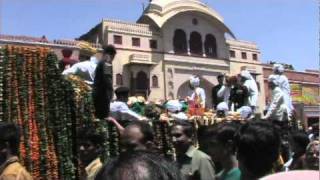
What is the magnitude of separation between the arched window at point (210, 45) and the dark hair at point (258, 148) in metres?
33.0

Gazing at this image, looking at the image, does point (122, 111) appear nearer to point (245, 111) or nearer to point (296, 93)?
point (245, 111)

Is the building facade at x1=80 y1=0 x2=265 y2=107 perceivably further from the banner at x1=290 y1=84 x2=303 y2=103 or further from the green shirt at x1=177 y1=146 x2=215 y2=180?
the green shirt at x1=177 y1=146 x2=215 y2=180

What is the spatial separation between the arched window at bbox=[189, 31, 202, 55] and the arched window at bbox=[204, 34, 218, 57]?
578 millimetres

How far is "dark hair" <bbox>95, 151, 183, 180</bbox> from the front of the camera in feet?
4.25

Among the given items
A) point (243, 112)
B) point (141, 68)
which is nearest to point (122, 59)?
point (141, 68)

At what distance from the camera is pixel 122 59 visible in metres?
31.4

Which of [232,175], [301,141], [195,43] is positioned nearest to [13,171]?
[232,175]

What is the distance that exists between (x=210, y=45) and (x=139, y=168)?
35.0 metres

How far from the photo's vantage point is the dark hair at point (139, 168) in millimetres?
1294

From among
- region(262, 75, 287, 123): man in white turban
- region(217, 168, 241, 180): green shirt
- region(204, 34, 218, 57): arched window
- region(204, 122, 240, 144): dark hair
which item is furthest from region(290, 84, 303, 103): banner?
region(217, 168, 241, 180): green shirt

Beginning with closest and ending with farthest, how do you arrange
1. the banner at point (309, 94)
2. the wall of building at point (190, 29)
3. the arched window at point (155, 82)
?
the arched window at point (155, 82), the wall of building at point (190, 29), the banner at point (309, 94)

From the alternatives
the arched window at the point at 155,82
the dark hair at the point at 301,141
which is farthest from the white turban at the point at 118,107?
the arched window at the point at 155,82

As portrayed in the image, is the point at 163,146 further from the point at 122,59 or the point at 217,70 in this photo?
the point at 217,70

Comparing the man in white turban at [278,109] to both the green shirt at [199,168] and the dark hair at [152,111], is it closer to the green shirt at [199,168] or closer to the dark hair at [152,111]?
the dark hair at [152,111]
